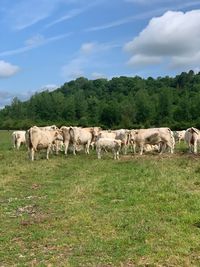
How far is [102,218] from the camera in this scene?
11844 mm

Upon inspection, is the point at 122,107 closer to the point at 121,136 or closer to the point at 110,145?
the point at 121,136

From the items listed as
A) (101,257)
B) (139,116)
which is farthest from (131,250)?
(139,116)

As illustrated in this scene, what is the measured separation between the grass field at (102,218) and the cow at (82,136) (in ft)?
34.9

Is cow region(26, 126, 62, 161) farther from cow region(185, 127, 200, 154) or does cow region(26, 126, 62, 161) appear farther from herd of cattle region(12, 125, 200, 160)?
cow region(185, 127, 200, 154)

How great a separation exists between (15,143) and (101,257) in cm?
3049

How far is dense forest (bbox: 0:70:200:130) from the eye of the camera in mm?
112625

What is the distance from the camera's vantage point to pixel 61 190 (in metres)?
16.4

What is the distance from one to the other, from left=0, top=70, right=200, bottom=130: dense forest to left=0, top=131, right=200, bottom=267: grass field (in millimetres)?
62788

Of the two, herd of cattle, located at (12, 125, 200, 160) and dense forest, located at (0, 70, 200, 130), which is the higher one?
dense forest, located at (0, 70, 200, 130)

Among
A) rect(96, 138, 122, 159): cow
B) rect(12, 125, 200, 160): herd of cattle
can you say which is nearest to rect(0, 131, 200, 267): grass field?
rect(96, 138, 122, 159): cow

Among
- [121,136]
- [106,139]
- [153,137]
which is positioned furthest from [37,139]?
[153,137]

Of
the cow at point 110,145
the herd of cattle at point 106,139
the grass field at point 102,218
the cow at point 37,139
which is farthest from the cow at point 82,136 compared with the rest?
the grass field at point 102,218

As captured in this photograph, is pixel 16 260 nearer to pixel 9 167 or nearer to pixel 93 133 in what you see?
pixel 9 167

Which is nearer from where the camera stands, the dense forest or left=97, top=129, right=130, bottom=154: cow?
left=97, top=129, right=130, bottom=154: cow
